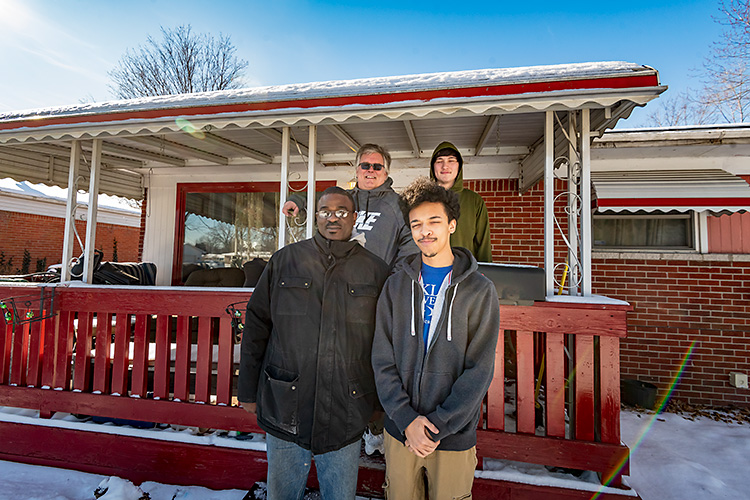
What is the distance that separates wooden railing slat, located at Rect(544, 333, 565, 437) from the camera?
242 cm

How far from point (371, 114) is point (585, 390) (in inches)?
93.9

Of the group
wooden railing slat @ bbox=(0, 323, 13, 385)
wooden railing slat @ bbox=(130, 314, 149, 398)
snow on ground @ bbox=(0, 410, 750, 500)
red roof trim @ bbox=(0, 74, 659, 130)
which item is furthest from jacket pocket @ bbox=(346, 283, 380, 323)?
wooden railing slat @ bbox=(0, 323, 13, 385)

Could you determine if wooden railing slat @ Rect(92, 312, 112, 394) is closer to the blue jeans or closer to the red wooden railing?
the red wooden railing

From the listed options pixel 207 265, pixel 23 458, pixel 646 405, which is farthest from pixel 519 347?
pixel 207 265

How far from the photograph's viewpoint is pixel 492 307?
1455 mm

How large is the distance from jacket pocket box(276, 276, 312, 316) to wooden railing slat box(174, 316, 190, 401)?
5.99 ft

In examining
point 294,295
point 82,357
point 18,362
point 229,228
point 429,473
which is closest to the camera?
point 429,473

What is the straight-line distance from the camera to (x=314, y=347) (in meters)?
1.53

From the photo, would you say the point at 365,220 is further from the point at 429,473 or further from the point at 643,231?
the point at 643,231

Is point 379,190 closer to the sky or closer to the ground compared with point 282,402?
closer to the sky

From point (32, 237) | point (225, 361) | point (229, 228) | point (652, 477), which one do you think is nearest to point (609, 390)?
point (652, 477)

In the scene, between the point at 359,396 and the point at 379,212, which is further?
the point at 379,212

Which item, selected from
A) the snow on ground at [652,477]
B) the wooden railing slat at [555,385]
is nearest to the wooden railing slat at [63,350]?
the snow on ground at [652,477]

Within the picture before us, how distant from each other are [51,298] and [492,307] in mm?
3692
